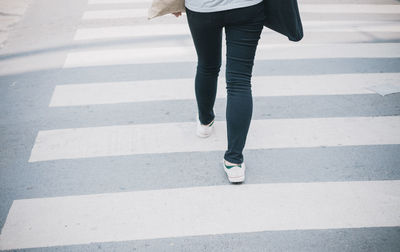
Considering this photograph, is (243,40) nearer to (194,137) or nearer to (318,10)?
(194,137)

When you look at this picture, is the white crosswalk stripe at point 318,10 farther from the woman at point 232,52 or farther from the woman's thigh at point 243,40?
the woman's thigh at point 243,40

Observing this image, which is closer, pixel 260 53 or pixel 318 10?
pixel 260 53

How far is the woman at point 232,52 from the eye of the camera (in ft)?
6.75

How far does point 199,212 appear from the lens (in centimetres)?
229

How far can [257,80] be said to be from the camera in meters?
3.92

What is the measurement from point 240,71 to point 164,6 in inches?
24.4

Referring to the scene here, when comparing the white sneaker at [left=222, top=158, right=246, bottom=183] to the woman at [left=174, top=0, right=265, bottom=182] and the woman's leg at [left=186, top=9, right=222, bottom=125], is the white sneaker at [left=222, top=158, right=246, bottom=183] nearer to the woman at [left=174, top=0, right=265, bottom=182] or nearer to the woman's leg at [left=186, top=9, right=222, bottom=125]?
the woman at [left=174, top=0, right=265, bottom=182]

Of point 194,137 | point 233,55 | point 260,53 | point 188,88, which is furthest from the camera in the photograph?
point 260,53

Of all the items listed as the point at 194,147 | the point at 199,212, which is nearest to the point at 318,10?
the point at 194,147

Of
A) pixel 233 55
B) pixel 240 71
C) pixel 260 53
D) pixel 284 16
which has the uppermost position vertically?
pixel 284 16

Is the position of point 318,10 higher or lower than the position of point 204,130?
lower

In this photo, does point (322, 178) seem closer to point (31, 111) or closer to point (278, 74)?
point (278, 74)

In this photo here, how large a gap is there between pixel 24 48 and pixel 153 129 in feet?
8.38

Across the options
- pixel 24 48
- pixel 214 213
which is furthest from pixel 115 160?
pixel 24 48
